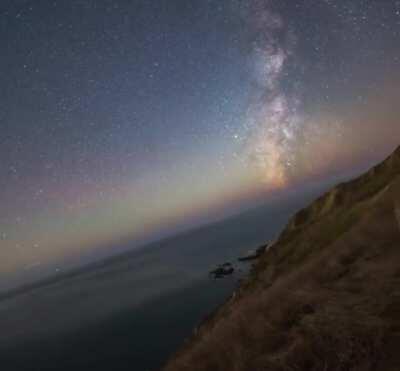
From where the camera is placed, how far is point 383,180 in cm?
3622

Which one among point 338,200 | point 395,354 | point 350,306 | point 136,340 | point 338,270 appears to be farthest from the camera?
point 136,340

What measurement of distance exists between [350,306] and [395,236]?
23.0ft

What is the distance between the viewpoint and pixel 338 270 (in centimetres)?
1108

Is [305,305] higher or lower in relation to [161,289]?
higher

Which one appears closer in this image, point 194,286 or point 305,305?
point 305,305

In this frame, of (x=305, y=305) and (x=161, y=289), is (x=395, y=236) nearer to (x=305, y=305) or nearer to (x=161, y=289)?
(x=305, y=305)

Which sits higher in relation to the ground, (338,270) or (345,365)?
(345,365)

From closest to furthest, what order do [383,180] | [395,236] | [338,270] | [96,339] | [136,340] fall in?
[338,270] → [395,236] → [383,180] → [136,340] → [96,339]

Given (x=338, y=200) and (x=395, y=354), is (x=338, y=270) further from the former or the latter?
(x=338, y=200)

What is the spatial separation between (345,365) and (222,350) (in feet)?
10.8

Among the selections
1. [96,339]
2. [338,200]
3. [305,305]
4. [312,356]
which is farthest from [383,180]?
[96,339]

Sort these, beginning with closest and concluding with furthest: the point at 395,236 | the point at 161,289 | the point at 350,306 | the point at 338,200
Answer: the point at 350,306
the point at 395,236
the point at 338,200
the point at 161,289

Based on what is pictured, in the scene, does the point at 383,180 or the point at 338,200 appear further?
the point at 338,200

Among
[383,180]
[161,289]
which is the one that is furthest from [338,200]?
[161,289]
